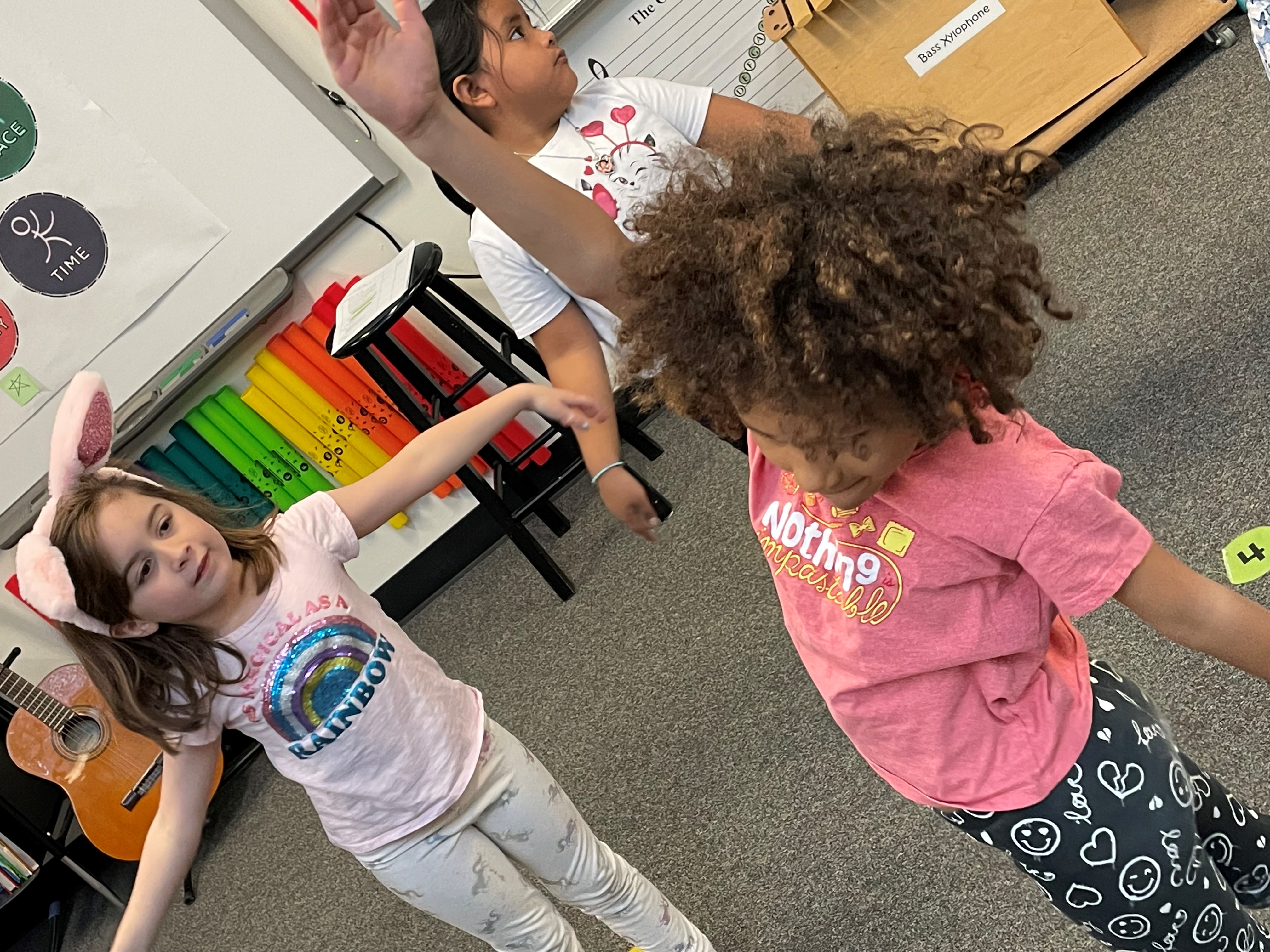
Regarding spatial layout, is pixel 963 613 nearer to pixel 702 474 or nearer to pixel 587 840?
pixel 587 840

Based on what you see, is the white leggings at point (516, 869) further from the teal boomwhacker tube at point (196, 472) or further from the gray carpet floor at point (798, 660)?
the teal boomwhacker tube at point (196, 472)

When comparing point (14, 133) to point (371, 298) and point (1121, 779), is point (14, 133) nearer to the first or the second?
point (371, 298)

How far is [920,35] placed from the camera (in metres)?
2.61

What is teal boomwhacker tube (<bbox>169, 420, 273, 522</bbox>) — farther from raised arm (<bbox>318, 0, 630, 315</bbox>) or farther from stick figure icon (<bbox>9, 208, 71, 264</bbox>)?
raised arm (<bbox>318, 0, 630, 315</bbox>)

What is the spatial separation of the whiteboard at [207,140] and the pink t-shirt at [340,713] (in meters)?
1.60

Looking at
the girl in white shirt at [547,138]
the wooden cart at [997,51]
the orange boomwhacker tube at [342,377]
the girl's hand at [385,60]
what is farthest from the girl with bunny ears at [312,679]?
the wooden cart at [997,51]

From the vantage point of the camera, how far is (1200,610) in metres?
0.75

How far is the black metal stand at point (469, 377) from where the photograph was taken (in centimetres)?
230

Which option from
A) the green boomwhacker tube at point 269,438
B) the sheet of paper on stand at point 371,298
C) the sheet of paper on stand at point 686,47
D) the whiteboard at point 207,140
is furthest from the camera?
the green boomwhacker tube at point 269,438

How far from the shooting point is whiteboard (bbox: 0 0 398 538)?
2.46 metres

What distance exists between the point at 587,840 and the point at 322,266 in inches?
76.4

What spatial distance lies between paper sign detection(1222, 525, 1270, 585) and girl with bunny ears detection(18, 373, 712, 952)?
919 mm

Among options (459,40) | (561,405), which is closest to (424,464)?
(561,405)

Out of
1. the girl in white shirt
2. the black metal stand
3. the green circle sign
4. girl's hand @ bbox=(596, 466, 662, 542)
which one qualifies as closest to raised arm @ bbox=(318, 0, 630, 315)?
girl's hand @ bbox=(596, 466, 662, 542)
